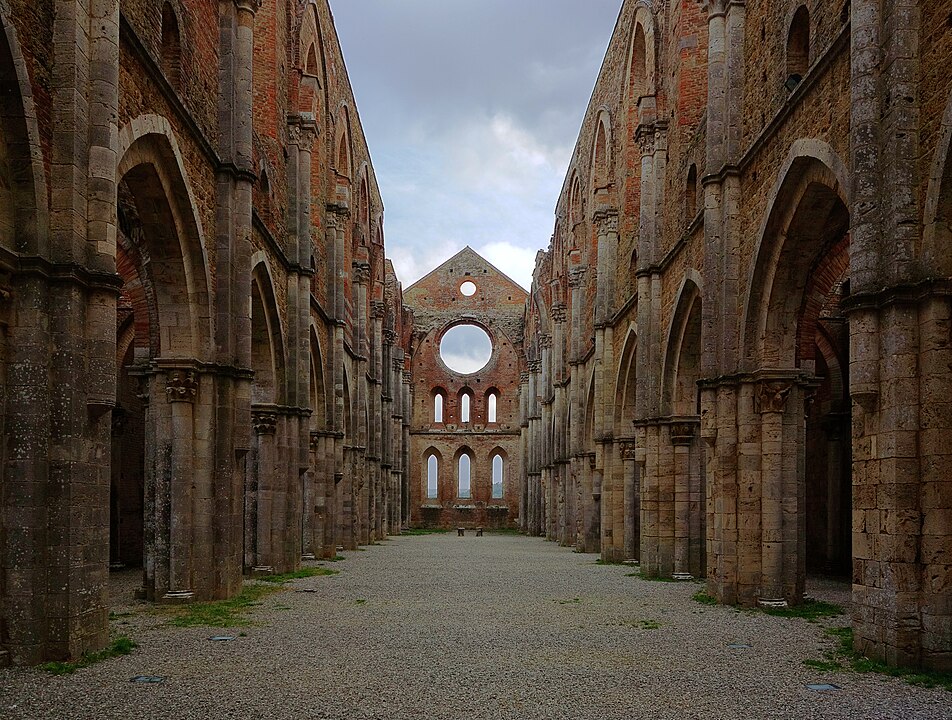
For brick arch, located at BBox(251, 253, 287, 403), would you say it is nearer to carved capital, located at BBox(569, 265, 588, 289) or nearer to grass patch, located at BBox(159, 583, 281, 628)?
grass patch, located at BBox(159, 583, 281, 628)

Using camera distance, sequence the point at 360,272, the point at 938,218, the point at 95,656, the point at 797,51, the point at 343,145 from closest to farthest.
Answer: the point at 938,218 → the point at 95,656 → the point at 797,51 → the point at 343,145 → the point at 360,272

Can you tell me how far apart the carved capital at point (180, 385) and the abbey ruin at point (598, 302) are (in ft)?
0.10

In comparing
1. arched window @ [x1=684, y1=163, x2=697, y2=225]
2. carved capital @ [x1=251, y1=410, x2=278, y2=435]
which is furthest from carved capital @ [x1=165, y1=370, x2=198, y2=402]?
arched window @ [x1=684, y1=163, x2=697, y2=225]

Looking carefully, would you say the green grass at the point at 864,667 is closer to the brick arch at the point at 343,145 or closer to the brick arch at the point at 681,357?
the brick arch at the point at 681,357

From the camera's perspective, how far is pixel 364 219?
34.8 meters

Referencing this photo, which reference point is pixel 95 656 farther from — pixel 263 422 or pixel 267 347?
pixel 267 347

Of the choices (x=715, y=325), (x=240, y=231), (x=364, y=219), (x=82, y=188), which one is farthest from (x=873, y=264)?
(x=364, y=219)

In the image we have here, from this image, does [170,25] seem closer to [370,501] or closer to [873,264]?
[873,264]

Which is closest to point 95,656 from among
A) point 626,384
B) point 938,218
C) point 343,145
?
point 938,218

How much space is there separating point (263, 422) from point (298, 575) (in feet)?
10.1

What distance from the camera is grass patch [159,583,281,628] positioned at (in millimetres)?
11680

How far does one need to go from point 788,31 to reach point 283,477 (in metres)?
12.1

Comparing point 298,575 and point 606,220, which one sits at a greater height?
point 606,220

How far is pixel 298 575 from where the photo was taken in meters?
18.8
